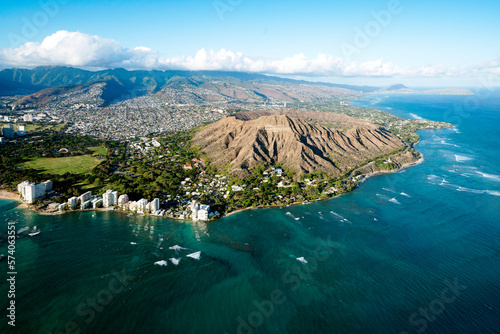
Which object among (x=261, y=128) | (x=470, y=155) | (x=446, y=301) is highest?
(x=261, y=128)

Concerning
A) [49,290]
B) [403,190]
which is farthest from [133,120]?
[403,190]

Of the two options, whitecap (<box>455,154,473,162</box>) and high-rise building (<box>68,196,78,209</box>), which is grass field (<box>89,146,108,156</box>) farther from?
whitecap (<box>455,154,473,162</box>)

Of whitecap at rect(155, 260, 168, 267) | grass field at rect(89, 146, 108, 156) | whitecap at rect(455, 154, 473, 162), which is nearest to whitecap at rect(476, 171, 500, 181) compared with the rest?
whitecap at rect(455, 154, 473, 162)

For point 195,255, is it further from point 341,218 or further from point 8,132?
point 8,132

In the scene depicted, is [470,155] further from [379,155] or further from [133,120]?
[133,120]

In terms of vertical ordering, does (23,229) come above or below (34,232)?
above

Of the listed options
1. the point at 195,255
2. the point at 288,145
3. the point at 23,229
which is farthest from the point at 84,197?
the point at 288,145
